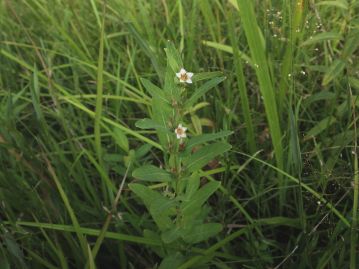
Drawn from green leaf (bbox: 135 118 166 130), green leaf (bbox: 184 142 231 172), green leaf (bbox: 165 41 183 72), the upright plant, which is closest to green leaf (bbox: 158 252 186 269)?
the upright plant

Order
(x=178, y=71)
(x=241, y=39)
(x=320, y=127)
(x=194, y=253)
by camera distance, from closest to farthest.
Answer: (x=178, y=71) → (x=194, y=253) → (x=320, y=127) → (x=241, y=39)

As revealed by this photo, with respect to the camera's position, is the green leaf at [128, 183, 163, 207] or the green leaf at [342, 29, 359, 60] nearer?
the green leaf at [128, 183, 163, 207]

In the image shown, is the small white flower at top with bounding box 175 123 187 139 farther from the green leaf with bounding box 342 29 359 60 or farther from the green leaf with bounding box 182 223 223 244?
the green leaf with bounding box 342 29 359 60

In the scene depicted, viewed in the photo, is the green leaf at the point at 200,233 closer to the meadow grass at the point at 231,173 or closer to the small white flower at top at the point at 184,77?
the meadow grass at the point at 231,173

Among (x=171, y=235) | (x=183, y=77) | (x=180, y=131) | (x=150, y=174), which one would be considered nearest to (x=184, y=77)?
(x=183, y=77)

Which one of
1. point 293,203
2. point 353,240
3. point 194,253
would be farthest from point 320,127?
point 194,253

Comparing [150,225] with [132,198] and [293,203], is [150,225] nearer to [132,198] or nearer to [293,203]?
[132,198]
